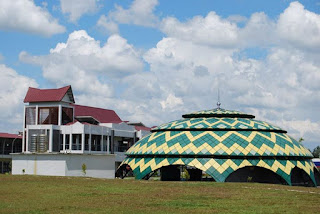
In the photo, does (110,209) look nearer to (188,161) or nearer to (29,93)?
(188,161)

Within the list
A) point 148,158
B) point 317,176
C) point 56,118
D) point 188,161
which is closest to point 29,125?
point 56,118

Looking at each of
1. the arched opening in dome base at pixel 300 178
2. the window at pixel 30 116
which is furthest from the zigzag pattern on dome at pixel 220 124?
the window at pixel 30 116

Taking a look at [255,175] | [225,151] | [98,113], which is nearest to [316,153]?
[98,113]

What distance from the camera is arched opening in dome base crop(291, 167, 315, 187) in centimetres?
4481

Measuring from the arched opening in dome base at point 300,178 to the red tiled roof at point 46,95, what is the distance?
1352 inches

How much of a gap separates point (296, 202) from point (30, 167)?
3585 cm

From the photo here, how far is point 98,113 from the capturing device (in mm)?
82688

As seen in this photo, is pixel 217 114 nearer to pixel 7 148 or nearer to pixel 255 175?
pixel 255 175

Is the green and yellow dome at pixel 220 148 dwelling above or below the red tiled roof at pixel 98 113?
below

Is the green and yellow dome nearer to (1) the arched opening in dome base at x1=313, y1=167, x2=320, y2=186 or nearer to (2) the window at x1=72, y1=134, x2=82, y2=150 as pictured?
(1) the arched opening in dome base at x1=313, y1=167, x2=320, y2=186

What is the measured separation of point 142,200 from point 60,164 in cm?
2948

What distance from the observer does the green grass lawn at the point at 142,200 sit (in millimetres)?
21219

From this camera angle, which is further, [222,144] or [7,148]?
[7,148]

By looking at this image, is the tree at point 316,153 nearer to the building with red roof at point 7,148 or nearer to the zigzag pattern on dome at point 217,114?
the building with red roof at point 7,148
